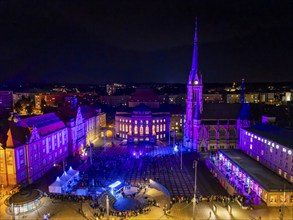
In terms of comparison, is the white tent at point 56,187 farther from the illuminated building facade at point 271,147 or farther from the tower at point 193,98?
the tower at point 193,98

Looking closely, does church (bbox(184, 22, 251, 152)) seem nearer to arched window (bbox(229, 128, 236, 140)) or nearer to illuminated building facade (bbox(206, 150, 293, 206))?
arched window (bbox(229, 128, 236, 140))

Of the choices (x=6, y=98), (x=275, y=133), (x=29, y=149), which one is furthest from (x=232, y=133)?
(x=6, y=98)

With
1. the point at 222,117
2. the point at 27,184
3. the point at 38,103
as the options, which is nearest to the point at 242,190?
the point at 222,117

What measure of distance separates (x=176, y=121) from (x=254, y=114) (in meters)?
39.2

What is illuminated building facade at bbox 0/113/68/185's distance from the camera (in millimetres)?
56562

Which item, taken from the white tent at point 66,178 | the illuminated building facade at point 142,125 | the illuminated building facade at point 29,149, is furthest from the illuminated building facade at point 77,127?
the white tent at point 66,178

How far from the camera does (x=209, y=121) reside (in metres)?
90.4

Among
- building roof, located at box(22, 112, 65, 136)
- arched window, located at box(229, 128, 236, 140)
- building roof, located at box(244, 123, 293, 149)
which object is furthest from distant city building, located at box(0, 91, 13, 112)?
building roof, located at box(244, 123, 293, 149)

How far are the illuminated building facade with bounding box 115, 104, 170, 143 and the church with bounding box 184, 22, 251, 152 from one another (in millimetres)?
17206

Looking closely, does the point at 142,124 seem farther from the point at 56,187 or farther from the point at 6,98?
the point at 6,98

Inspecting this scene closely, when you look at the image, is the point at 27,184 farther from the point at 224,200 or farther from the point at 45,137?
the point at 224,200

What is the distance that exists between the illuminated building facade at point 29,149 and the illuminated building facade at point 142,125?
35.4m

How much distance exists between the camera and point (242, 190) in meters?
53.1

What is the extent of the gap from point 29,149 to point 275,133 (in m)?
59.4
